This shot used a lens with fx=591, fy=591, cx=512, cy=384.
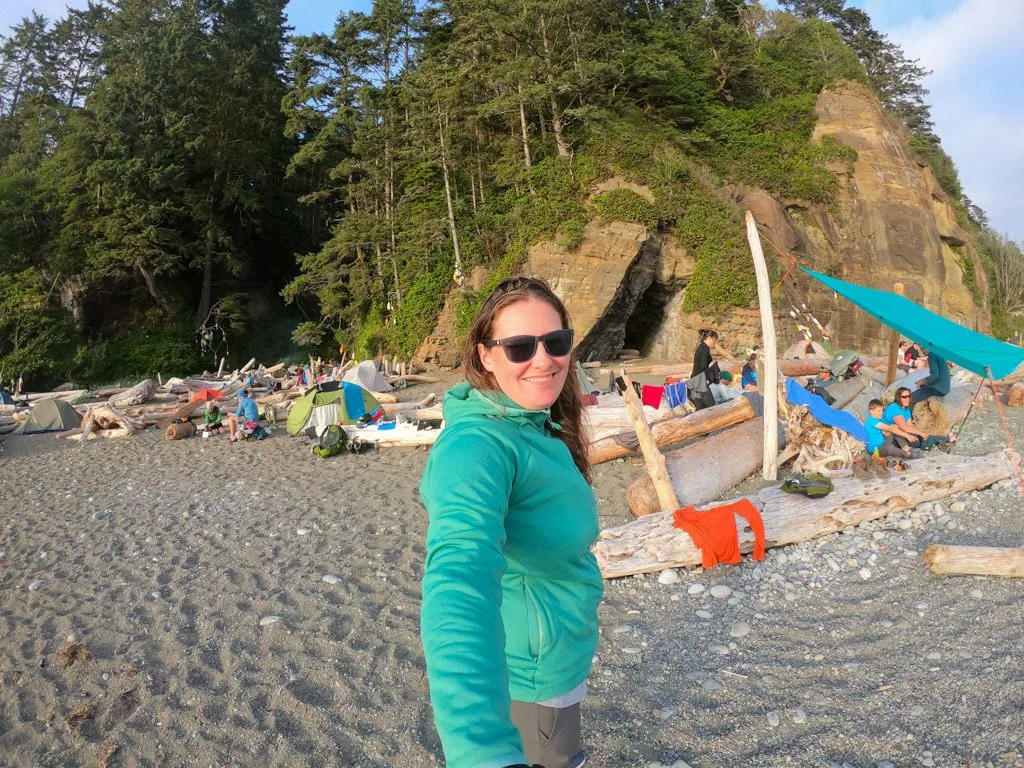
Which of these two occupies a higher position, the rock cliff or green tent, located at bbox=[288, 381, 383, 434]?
the rock cliff

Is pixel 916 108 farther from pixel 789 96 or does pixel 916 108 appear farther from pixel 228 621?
pixel 228 621

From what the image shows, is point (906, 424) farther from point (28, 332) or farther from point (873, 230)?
point (28, 332)

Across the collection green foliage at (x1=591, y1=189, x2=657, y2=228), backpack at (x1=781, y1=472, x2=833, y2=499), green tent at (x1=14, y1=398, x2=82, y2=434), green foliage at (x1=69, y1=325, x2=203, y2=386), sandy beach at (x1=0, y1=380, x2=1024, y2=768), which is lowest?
sandy beach at (x1=0, y1=380, x2=1024, y2=768)

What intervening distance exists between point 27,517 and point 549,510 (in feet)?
32.3

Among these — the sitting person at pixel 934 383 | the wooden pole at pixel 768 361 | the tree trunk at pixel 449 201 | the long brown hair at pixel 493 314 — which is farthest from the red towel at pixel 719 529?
the tree trunk at pixel 449 201

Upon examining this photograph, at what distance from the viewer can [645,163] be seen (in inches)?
845

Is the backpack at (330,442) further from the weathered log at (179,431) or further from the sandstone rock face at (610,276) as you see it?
the sandstone rock face at (610,276)

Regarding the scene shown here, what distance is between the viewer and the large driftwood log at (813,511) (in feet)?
18.0

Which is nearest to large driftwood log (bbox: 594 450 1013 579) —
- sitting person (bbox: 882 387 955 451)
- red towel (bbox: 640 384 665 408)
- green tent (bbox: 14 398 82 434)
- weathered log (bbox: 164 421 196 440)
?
sitting person (bbox: 882 387 955 451)

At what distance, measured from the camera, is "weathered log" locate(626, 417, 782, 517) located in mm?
6918

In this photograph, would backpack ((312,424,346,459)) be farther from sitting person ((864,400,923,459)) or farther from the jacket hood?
the jacket hood

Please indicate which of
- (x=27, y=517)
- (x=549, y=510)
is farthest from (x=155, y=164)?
(x=549, y=510)

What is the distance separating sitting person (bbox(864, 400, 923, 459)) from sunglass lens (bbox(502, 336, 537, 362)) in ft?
23.8

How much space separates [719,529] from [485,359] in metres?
4.64
